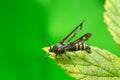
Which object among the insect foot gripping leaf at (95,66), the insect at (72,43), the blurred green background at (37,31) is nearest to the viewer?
the insect foot gripping leaf at (95,66)

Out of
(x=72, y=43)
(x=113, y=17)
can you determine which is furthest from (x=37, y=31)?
(x=113, y=17)

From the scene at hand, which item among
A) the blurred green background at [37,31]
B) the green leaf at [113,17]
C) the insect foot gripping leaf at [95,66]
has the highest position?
the blurred green background at [37,31]

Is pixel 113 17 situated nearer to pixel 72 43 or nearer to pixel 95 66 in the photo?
pixel 95 66

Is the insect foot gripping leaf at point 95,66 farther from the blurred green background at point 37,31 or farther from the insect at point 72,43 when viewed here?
the blurred green background at point 37,31

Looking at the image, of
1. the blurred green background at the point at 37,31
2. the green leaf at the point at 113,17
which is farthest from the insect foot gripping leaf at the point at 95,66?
the blurred green background at the point at 37,31

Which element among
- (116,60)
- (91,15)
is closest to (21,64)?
(91,15)

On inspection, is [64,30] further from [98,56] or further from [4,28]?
[98,56]

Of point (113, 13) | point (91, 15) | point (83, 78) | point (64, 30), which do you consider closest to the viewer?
point (83, 78)
